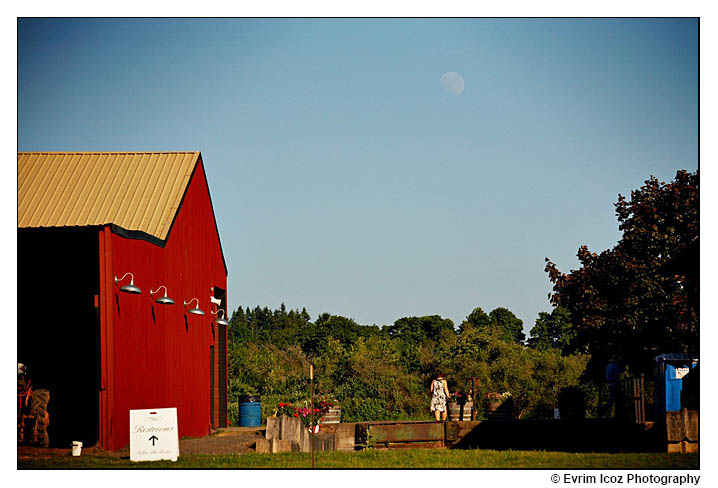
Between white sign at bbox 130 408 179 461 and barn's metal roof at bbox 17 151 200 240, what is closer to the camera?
white sign at bbox 130 408 179 461

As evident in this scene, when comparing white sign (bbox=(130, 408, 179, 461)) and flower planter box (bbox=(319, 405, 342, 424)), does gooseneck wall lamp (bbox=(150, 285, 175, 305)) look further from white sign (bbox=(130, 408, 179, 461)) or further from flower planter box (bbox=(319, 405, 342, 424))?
flower planter box (bbox=(319, 405, 342, 424))

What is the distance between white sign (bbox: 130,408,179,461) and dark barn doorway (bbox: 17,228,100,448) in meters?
2.38

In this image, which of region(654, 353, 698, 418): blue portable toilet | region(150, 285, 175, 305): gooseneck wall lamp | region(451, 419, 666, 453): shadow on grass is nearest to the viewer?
region(451, 419, 666, 453): shadow on grass

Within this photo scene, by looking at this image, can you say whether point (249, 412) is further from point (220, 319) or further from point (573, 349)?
point (573, 349)

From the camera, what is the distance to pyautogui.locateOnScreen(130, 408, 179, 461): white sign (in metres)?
14.3

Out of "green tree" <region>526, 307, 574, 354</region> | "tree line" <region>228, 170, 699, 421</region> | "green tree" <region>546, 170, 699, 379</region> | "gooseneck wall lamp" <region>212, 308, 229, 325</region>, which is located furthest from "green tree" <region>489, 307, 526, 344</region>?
"gooseneck wall lamp" <region>212, 308, 229, 325</region>

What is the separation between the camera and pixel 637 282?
26484mm

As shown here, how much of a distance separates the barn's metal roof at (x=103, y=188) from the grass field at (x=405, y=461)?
6639mm

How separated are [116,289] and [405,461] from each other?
19.9 ft

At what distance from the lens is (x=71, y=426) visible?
17.1m

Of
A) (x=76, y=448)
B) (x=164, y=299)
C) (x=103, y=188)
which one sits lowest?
(x=76, y=448)

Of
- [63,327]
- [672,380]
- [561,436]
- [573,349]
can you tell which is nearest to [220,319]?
[63,327]

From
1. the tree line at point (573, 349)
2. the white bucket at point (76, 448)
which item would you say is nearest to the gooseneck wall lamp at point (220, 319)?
the tree line at point (573, 349)
